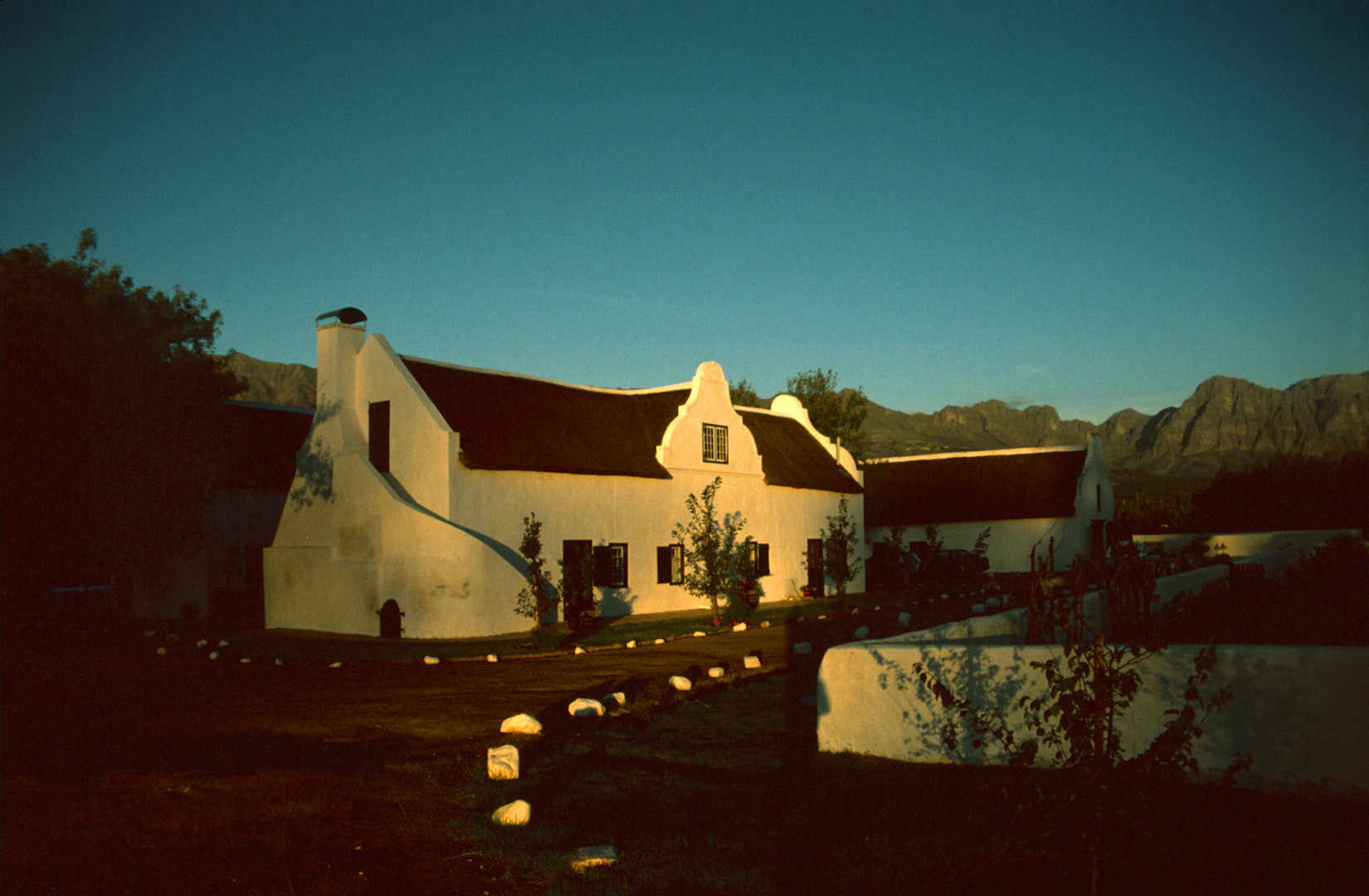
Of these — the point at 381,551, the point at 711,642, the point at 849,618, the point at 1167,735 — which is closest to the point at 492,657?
the point at 711,642

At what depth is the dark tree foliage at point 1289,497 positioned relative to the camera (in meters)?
31.3

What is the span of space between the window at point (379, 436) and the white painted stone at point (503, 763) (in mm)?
16430

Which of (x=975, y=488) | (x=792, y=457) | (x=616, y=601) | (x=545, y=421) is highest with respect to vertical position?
(x=545, y=421)

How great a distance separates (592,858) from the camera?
18.6 feet

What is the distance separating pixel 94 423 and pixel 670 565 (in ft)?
48.4

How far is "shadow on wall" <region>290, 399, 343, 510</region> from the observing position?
23.9 m

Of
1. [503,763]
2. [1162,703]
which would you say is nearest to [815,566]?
[503,763]

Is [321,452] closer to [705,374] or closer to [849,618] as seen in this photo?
[705,374]

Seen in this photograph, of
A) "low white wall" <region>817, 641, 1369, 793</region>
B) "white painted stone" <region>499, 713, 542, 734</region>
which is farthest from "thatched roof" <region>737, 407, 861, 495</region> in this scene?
"low white wall" <region>817, 641, 1369, 793</region>

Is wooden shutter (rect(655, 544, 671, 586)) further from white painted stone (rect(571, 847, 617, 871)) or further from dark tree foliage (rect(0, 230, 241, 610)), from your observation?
white painted stone (rect(571, 847, 617, 871))

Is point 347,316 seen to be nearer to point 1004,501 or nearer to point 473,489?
point 473,489

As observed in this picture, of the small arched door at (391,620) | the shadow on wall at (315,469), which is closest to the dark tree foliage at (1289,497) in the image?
the small arched door at (391,620)

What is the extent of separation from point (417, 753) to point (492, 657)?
810cm

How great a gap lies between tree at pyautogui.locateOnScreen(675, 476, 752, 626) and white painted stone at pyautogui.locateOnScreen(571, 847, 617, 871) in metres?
17.2
